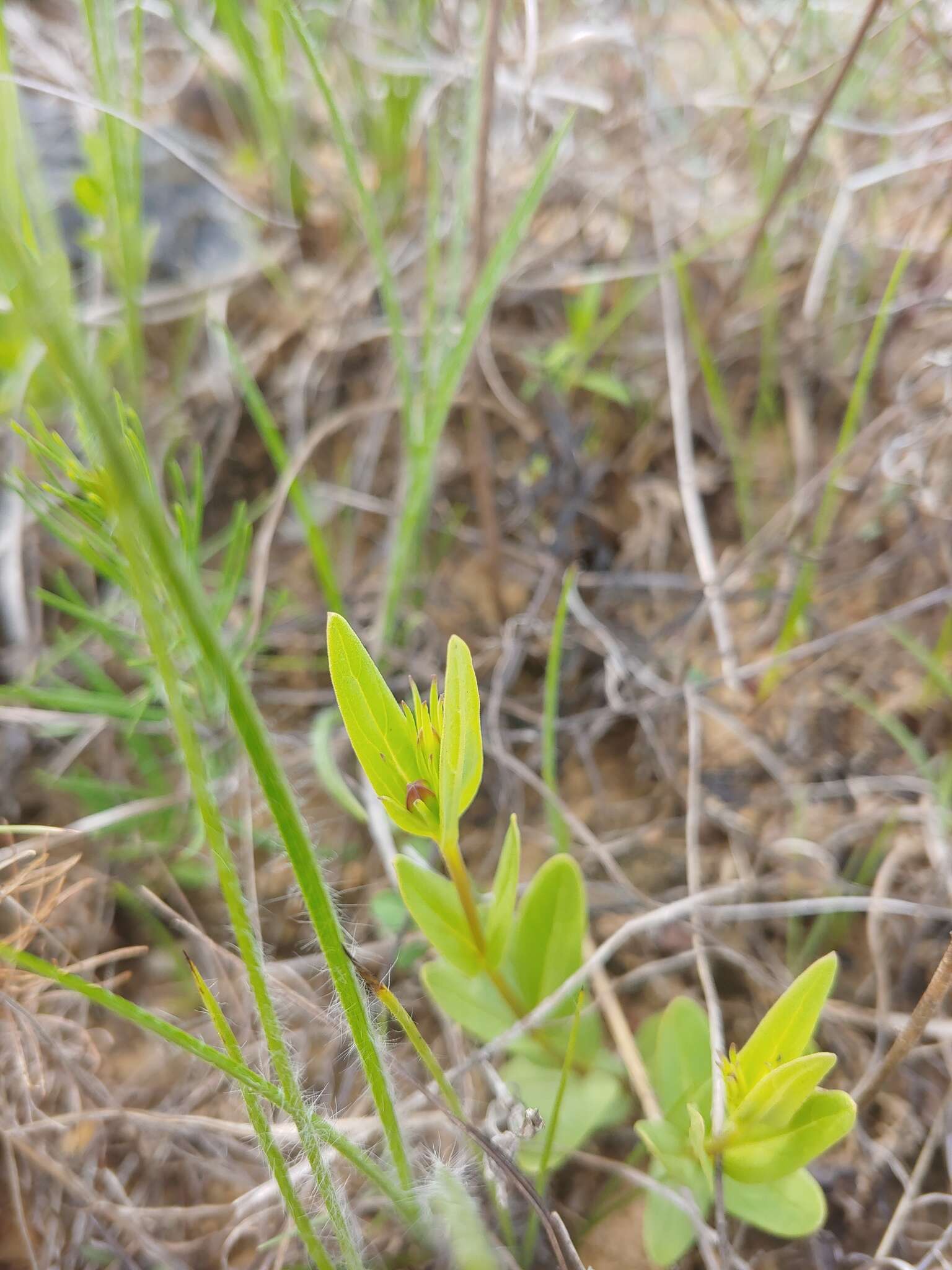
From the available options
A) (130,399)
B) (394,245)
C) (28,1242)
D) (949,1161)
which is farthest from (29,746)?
(949,1161)

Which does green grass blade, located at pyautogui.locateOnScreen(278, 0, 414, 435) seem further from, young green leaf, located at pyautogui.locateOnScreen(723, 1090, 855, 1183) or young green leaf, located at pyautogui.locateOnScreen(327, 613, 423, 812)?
young green leaf, located at pyautogui.locateOnScreen(723, 1090, 855, 1183)

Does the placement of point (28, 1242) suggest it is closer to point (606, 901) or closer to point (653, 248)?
point (606, 901)

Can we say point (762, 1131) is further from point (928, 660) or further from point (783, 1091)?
point (928, 660)

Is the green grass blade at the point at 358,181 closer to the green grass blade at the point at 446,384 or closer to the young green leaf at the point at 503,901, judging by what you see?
the green grass blade at the point at 446,384

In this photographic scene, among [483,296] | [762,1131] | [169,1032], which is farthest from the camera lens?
[483,296]

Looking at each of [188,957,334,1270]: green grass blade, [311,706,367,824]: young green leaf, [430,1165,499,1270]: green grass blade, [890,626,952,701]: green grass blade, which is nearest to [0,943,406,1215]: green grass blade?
[188,957,334,1270]: green grass blade

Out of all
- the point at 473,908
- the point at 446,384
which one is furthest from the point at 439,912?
the point at 446,384
